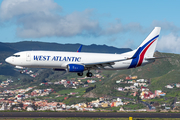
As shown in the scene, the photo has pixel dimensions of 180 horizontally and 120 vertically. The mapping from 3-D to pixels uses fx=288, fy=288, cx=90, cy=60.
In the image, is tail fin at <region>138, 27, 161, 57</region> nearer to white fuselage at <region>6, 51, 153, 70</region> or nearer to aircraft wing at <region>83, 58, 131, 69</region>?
aircraft wing at <region>83, 58, 131, 69</region>

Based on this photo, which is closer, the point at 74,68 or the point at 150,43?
the point at 74,68

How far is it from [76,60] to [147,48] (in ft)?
67.7

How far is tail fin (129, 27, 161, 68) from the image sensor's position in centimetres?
7494

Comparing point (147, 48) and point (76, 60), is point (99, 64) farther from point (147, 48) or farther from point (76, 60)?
point (147, 48)

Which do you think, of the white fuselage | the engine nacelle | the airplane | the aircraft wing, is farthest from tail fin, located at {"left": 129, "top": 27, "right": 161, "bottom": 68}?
the engine nacelle

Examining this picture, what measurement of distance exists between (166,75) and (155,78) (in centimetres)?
892

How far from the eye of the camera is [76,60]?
6775cm

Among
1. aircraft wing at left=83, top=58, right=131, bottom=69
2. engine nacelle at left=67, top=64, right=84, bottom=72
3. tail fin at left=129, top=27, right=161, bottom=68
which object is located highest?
tail fin at left=129, top=27, right=161, bottom=68

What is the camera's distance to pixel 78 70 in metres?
66.8

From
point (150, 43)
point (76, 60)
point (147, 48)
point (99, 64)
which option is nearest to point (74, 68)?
point (76, 60)

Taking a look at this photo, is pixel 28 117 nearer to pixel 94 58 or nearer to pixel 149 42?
pixel 94 58

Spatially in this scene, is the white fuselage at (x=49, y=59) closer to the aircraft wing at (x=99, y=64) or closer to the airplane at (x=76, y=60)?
the airplane at (x=76, y=60)

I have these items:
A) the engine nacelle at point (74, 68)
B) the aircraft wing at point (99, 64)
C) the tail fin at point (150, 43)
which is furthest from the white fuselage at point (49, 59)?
the tail fin at point (150, 43)

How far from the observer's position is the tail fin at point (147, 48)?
2950 inches
